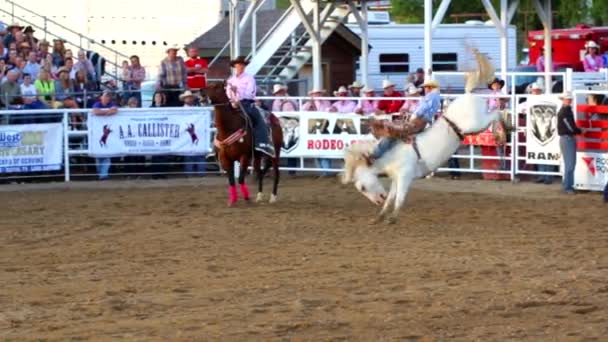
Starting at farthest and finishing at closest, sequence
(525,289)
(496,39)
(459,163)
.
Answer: (496,39)
(459,163)
(525,289)

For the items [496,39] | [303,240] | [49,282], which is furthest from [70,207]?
[496,39]

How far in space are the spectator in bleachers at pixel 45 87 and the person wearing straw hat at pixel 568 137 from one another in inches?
338

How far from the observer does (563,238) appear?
13.3 metres

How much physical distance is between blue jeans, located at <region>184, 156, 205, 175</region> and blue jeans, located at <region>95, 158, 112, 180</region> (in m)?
1.29

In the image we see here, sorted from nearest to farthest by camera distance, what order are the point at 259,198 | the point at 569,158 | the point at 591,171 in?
the point at 259,198
the point at 569,158
the point at 591,171

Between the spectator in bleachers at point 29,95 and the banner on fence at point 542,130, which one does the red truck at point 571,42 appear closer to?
the banner on fence at point 542,130

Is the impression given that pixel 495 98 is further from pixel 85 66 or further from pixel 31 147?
pixel 85 66

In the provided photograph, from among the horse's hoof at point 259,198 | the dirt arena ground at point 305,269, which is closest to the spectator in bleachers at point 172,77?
the dirt arena ground at point 305,269

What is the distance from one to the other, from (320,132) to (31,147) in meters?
4.64

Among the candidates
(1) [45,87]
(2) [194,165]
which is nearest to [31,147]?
(1) [45,87]

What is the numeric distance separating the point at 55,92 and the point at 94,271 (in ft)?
37.0

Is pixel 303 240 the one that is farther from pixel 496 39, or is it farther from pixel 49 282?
pixel 496 39

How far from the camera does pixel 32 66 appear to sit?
23.3 meters

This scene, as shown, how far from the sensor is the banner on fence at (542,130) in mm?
19328
